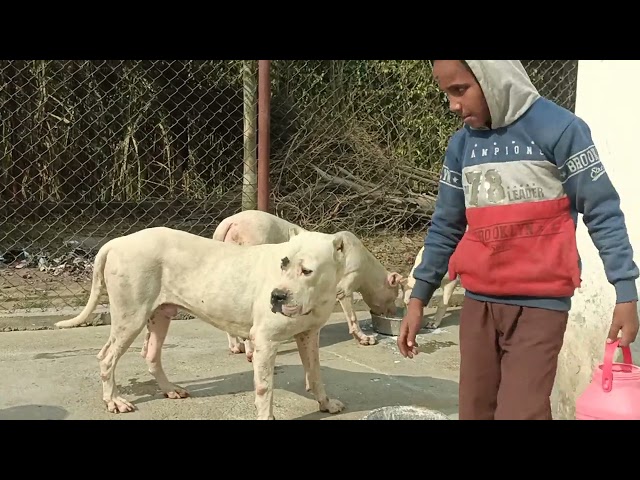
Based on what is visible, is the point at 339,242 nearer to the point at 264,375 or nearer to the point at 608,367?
the point at 264,375

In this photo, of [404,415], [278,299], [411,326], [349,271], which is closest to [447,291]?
[349,271]

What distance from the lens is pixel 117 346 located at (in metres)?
4.12

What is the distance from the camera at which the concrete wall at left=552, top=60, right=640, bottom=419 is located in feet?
11.3

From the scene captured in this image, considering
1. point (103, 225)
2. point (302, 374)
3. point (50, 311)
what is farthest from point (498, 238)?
point (103, 225)

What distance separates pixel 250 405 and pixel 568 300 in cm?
225

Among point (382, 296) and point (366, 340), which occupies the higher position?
point (382, 296)

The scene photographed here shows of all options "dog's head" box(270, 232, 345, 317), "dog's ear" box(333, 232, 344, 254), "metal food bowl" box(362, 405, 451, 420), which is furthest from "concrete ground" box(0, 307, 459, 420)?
"dog's ear" box(333, 232, 344, 254)

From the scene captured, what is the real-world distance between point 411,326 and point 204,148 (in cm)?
623

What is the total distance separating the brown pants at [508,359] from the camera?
251 cm

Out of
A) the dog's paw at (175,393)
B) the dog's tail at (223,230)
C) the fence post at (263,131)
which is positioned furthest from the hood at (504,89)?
the fence post at (263,131)

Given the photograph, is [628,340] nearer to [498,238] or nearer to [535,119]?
[498,238]

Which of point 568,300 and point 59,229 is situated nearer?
point 568,300

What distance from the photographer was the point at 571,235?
251 cm

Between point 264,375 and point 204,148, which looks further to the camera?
point 204,148
